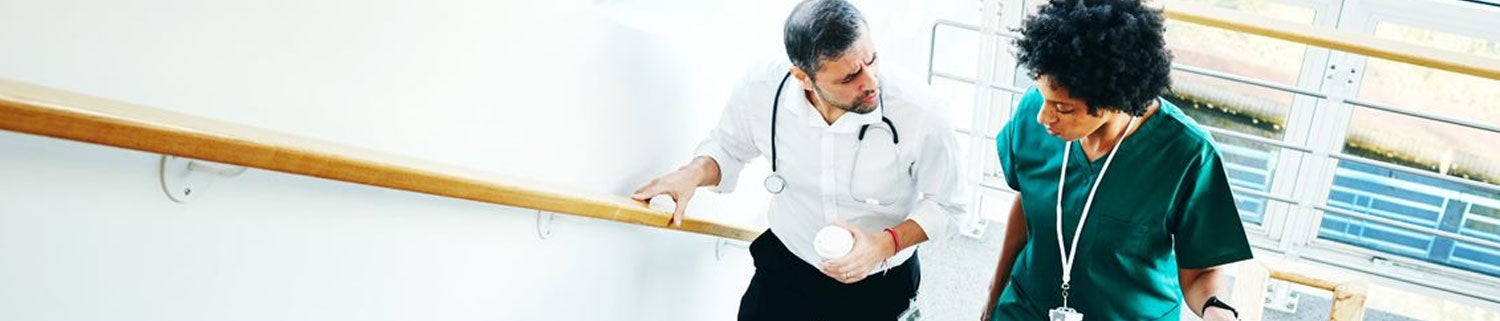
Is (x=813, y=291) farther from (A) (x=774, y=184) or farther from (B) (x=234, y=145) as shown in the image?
(B) (x=234, y=145)

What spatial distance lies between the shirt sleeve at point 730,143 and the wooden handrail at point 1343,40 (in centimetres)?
104

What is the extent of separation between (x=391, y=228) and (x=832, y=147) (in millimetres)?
950

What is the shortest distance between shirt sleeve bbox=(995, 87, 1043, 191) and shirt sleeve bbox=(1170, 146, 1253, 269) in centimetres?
30

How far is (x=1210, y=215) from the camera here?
2.45 m

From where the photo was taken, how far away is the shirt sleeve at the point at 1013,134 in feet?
8.59

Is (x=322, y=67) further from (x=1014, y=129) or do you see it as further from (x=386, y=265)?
(x=1014, y=129)

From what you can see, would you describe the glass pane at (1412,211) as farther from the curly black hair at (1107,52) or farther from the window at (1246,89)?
the curly black hair at (1107,52)

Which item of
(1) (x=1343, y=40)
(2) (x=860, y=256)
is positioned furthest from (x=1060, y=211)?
(1) (x=1343, y=40)

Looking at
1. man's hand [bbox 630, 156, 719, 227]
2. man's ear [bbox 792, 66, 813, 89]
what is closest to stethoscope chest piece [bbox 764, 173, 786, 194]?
man's hand [bbox 630, 156, 719, 227]

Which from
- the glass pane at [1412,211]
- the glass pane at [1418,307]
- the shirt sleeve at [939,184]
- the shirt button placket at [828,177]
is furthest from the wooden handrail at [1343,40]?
the glass pane at [1412,211]

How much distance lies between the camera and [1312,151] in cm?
347

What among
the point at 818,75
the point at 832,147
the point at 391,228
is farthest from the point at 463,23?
the point at 832,147

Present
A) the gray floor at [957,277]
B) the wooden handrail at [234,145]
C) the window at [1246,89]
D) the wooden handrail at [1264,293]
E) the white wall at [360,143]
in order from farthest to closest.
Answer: the window at [1246,89], the gray floor at [957,277], the wooden handrail at [1264,293], the white wall at [360,143], the wooden handrail at [234,145]

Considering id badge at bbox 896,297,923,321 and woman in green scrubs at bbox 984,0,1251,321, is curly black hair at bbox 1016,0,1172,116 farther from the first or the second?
id badge at bbox 896,297,923,321
